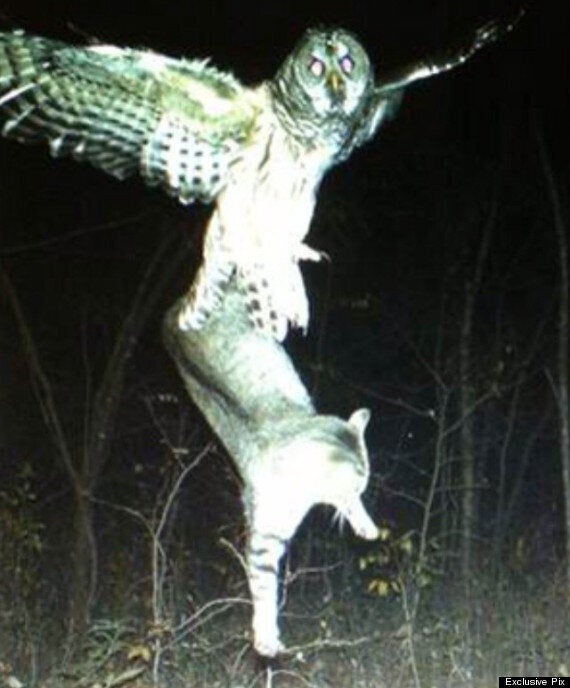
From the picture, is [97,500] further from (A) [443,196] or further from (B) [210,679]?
(A) [443,196]

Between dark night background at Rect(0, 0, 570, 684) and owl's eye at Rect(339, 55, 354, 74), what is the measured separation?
192 centimetres

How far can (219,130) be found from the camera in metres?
6.00

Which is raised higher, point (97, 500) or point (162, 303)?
point (162, 303)

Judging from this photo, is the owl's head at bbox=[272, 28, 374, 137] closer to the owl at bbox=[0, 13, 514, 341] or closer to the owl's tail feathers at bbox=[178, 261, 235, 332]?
the owl at bbox=[0, 13, 514, 341]

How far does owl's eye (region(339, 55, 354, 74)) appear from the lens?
577 cm

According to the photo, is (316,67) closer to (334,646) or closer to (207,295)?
(207,295)

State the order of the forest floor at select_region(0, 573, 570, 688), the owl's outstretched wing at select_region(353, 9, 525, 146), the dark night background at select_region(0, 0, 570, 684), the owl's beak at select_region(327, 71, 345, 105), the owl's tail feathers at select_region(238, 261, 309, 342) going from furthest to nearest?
the dark night background at select_region(0, 0, 570, 684) < the forest floor at select_region(0, 573, 570, 688) < the owl's outstretched wing at select_region(353, 9, 525, 146) < the owl's tail feathers at select_region(238, 261, 309, 342) < the owl's beak at select_region(327, 71, 345, 105)

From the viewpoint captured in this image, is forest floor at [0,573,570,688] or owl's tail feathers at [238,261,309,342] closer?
owl's tail feathers at [238,261,309,342]

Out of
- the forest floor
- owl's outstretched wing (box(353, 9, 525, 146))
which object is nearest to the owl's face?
owl's outstretched wing (box(353, 9, 525, 146))

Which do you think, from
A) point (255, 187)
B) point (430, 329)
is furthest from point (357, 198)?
point (255, 187)

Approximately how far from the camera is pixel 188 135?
602 cm

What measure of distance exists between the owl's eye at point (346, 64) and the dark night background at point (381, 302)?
1917 millimetres

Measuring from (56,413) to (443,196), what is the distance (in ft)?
7.18

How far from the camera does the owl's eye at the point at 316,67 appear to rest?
574 centimetres
